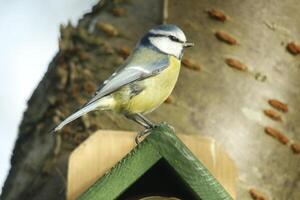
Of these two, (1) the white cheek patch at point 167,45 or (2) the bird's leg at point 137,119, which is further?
(1) the white cheek patch at point 167,45

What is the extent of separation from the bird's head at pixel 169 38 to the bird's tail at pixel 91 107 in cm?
24

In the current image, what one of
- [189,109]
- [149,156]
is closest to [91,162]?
[149,156]

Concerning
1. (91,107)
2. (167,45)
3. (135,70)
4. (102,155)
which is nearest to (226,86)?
(167,45)

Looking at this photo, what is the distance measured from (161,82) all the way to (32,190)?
588mm

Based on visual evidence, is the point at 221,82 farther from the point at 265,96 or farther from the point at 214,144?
the point at 214,144

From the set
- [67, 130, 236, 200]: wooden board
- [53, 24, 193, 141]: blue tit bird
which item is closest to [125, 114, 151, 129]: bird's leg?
[53, 24, 193, 141]: blue tit bird

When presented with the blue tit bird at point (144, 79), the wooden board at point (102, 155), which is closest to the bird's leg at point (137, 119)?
the blue tit bird at point (144, 79)

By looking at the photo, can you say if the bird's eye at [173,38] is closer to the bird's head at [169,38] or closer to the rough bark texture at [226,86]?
the bird's head at [169,38]

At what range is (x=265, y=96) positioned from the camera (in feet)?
12.6

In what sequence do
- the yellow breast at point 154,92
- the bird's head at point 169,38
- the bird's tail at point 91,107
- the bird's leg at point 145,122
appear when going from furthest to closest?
the bird's head at point 169,38
the yellow breast at point 154,92
the bird's tail at point 91,107
the bird's leg at point 145,122

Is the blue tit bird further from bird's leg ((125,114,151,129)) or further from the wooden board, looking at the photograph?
the wooden board

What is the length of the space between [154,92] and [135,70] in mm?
83

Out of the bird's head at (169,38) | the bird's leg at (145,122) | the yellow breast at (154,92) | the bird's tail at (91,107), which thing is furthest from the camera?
the bird's head at (169,38)

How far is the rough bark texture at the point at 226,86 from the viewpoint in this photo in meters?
3.80
